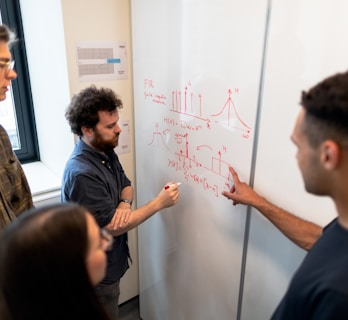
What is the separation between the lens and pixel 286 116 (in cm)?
97

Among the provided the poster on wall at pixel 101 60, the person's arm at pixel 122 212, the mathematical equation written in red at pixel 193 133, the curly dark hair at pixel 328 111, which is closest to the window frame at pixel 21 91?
the poster on wall at pixel 101 60

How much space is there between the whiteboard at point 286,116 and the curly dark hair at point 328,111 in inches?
10.1

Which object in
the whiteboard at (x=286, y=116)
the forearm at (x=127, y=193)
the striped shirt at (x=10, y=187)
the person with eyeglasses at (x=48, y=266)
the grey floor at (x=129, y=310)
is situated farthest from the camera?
the grey floor at (x=129, y=310)

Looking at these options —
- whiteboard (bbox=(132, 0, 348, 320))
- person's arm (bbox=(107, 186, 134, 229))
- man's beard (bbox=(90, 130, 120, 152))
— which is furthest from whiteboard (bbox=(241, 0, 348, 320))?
man's beard (bbox=(90, 130, 120, 152))

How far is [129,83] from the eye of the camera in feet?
5.63

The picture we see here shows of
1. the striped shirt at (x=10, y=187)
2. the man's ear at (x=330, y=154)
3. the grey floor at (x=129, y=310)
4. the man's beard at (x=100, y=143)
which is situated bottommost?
the grey floor at (x=129, y=310)

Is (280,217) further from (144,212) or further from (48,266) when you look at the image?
(48,266)

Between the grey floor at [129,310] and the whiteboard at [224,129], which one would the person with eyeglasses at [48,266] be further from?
the grey floor at [129,310]

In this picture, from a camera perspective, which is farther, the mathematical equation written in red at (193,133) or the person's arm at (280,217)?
the mathematical equation written in red at (193,133)

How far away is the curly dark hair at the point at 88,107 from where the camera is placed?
52.2 inches

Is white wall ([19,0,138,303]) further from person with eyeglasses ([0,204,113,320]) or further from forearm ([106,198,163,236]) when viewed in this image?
person with eyeglasses ([0,204,113,320])

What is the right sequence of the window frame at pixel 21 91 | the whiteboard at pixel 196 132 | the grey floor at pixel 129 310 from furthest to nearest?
the grey floor at pixel 129 310
the window frame at pixel 21 91
the whiteboard at pixel 196 132

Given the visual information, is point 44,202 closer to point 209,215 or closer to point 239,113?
point 209,215

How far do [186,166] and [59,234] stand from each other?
88cm
